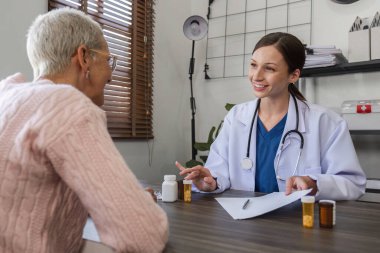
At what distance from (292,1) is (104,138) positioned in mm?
2596

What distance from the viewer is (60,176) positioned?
1.96 ft

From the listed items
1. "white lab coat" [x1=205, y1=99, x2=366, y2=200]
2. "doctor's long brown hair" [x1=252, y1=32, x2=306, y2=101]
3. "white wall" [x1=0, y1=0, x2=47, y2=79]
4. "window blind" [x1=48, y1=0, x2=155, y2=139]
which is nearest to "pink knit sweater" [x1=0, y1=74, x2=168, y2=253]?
"white lab coat" [x1=205, y1=99, x2=366, y2=200]

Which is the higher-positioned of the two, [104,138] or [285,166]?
[104,138]

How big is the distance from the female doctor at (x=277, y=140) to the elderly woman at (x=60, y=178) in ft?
2.36

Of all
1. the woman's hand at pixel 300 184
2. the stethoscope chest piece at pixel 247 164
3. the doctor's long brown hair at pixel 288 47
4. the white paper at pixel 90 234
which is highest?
the doctor's long brown hair at pixel 288 47

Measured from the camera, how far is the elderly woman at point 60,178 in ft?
1.86

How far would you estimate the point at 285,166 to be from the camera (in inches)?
59.4

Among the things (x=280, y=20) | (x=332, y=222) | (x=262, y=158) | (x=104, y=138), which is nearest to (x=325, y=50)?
(x=280, y=20)

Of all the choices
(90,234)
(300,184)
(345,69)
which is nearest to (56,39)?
(90,234)

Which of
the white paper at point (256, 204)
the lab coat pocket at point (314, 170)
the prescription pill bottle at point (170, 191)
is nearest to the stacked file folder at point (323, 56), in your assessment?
the lab coat pocket at point (314, 170)

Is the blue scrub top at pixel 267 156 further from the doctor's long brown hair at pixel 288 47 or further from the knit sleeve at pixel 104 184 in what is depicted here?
the knit sleeve at pixel 104 184

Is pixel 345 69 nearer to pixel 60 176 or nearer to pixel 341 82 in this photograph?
pixel 341 82

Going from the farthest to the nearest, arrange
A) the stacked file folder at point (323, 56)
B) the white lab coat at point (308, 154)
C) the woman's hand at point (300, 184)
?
the stacked file folder at point (323, 56) → the white lab coat at point (308, 154) → the woman's hand at point (300, 184)

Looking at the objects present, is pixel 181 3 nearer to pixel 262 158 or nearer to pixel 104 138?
pixel 262 158
